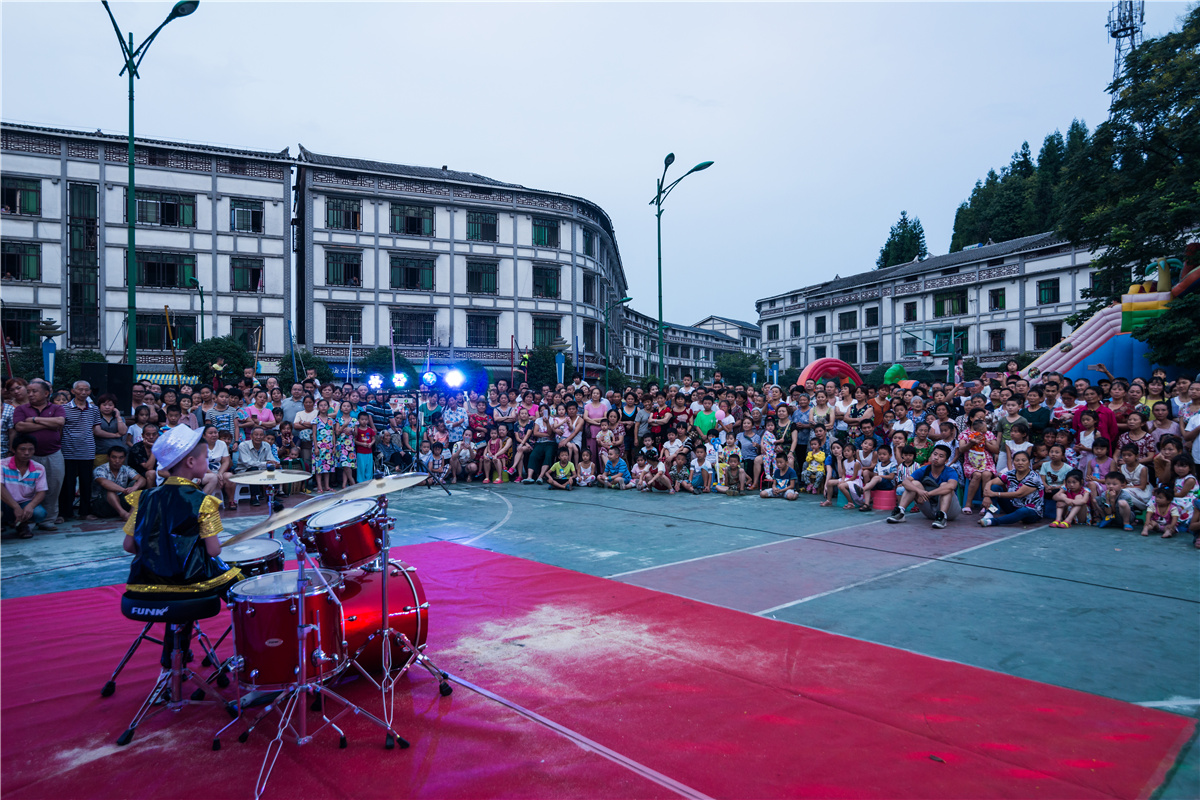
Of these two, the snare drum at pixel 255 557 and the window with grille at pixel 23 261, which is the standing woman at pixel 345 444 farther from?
the window with grille at pixel 23 261

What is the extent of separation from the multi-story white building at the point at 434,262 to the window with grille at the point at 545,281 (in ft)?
0.20

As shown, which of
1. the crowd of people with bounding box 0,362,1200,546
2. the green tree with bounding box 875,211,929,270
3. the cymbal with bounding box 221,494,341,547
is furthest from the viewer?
the green tree with bounding box 875,211,929,270

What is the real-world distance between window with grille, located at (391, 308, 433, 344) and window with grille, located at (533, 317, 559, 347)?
20.4ft

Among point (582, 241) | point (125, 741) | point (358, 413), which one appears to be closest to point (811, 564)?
point (125, 741)

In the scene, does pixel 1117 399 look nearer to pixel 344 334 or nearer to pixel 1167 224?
pixel 1167 224

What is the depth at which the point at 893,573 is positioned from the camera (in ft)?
23.3

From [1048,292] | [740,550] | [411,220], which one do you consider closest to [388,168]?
[411,220]

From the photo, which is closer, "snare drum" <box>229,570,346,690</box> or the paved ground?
"snare drum" <box>229,570,346,690</box>

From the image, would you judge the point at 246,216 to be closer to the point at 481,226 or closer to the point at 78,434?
the point at 481,226

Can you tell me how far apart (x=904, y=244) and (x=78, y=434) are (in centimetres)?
7572

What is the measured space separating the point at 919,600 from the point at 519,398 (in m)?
11.6

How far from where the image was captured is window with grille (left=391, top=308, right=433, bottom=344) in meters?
38.3

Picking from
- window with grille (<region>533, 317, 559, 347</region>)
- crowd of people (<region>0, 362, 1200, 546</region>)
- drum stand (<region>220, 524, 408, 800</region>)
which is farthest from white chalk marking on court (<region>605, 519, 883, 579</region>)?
window with grille (<region>533, 317, 559, 347</region>)

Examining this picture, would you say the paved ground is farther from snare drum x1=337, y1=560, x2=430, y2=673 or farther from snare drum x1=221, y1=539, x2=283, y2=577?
snare drum x1=221, y1=539, x2=283, y2=577
